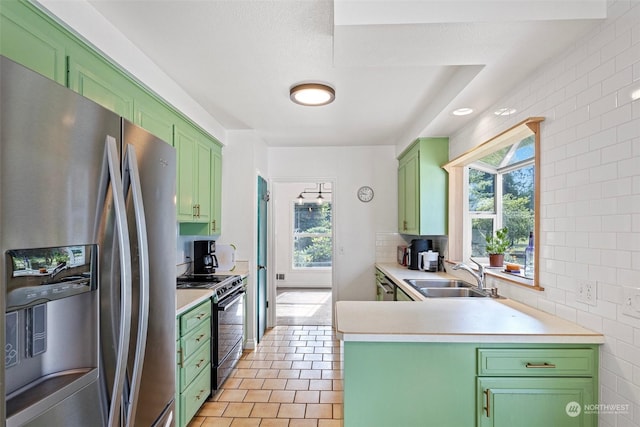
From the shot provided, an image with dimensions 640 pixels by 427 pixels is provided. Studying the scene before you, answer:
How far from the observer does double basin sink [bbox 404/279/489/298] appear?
290cm

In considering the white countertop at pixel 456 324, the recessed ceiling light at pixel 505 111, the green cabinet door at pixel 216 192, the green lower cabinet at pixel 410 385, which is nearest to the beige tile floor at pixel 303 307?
the green cabinet door at pixel 216 192

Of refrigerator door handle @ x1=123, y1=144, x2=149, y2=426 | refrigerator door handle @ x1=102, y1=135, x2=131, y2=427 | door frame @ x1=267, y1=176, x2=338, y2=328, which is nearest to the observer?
refrigerator door handle @ x1=102, y1=135, x2=131, y2=427

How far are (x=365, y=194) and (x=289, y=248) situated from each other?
3.27 meters

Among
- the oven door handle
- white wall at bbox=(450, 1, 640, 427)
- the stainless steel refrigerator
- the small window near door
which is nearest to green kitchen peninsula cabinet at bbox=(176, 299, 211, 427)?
the oven door handle

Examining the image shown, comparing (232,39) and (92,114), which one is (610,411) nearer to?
(92,114)

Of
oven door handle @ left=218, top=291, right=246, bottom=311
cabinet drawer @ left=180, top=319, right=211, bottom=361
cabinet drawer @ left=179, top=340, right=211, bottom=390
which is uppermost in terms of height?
oven door handle @ left=218, top=291, right=246, bottom=311

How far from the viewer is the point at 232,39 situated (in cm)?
203

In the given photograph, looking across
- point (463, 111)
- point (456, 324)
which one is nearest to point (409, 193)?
point (463, 111)

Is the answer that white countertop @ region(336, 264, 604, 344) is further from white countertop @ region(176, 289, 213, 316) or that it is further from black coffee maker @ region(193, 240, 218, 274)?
black coffee maker @ region(193, 240, 218, 274)

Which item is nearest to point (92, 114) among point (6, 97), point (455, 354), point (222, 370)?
point (6, 97)

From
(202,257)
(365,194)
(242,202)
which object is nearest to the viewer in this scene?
(202,257)

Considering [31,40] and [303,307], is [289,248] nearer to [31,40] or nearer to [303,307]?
[303,307]

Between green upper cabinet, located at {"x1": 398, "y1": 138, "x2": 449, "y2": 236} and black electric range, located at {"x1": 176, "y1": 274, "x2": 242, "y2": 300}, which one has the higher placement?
green upper cabinet, located at {"x1": 398, "y1": 138, "x2": 449, "y2": 236}

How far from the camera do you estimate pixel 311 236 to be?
25.4 feet
